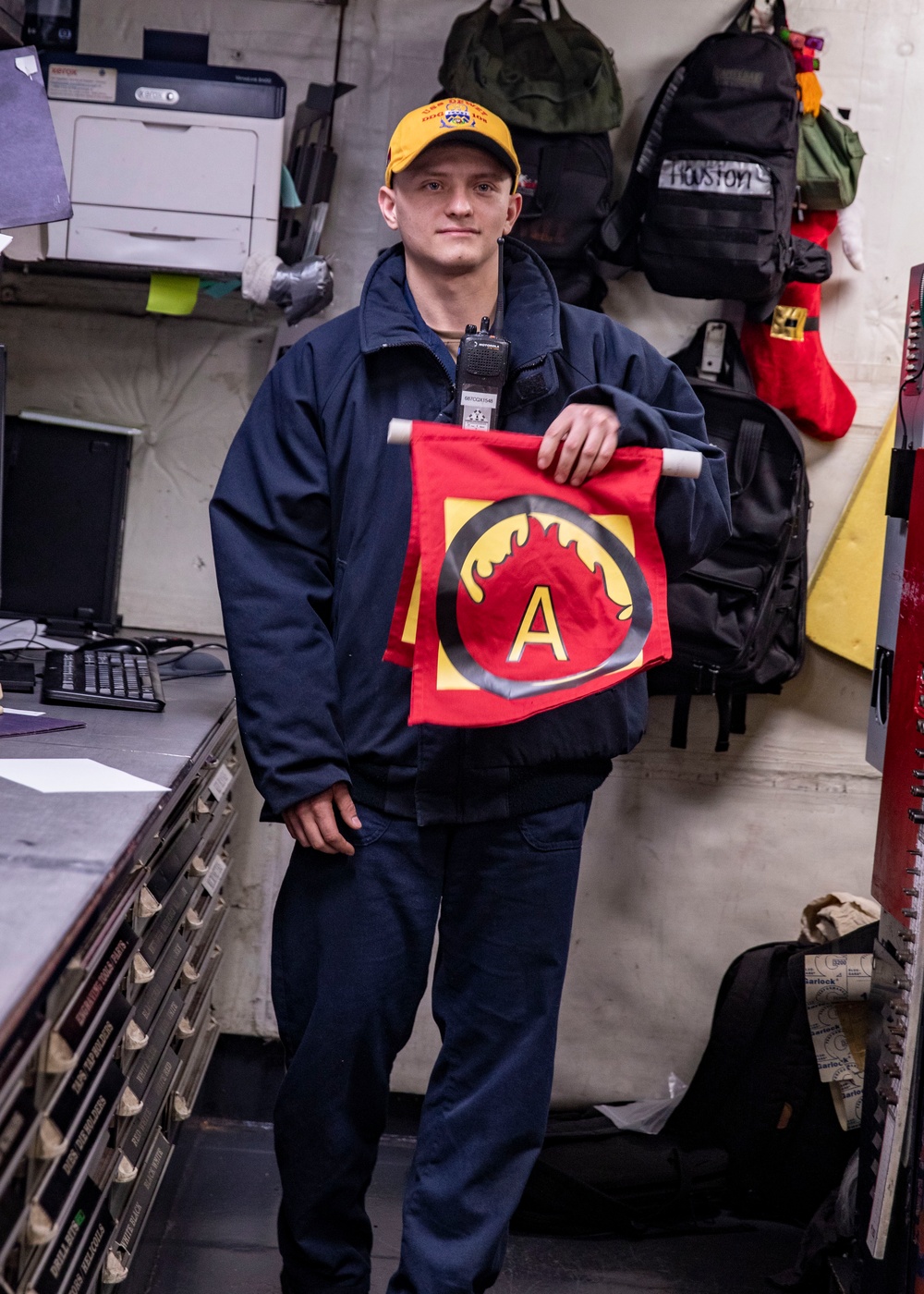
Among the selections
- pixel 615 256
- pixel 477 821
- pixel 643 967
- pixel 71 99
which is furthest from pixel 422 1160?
pixel 71 99

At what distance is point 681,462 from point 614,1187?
1504mm

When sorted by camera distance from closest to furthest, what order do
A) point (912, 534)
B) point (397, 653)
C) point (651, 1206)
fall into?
point (397, 653) → point (912, 534) → point (651, 1206)

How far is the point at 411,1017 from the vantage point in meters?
1.79

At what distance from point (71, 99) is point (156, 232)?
0.28m

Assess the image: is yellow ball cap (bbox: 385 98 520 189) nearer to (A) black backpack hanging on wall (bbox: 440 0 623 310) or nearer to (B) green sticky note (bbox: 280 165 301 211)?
(A) black backpack hanging on wall (bbox: 440 0 623 310)

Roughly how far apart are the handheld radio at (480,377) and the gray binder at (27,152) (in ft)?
2.52

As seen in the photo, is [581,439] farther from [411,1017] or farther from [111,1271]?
[111,1271]

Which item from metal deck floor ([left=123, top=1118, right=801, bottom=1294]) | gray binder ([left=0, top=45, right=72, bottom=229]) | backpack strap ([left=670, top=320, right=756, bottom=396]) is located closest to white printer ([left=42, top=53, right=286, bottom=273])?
gray binder ([left=0, top=45, right=72, bottom=229])

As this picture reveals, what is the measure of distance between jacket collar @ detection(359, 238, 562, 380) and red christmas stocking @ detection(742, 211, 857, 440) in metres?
0.76

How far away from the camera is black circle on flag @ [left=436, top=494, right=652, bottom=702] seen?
5.17 feet

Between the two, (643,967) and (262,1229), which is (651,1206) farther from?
(262,1229)

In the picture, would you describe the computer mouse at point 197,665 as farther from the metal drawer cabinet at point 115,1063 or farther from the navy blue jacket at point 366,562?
the navy blue jacket at point 366,562

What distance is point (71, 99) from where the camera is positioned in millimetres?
2229

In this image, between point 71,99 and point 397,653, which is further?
point 71,99
